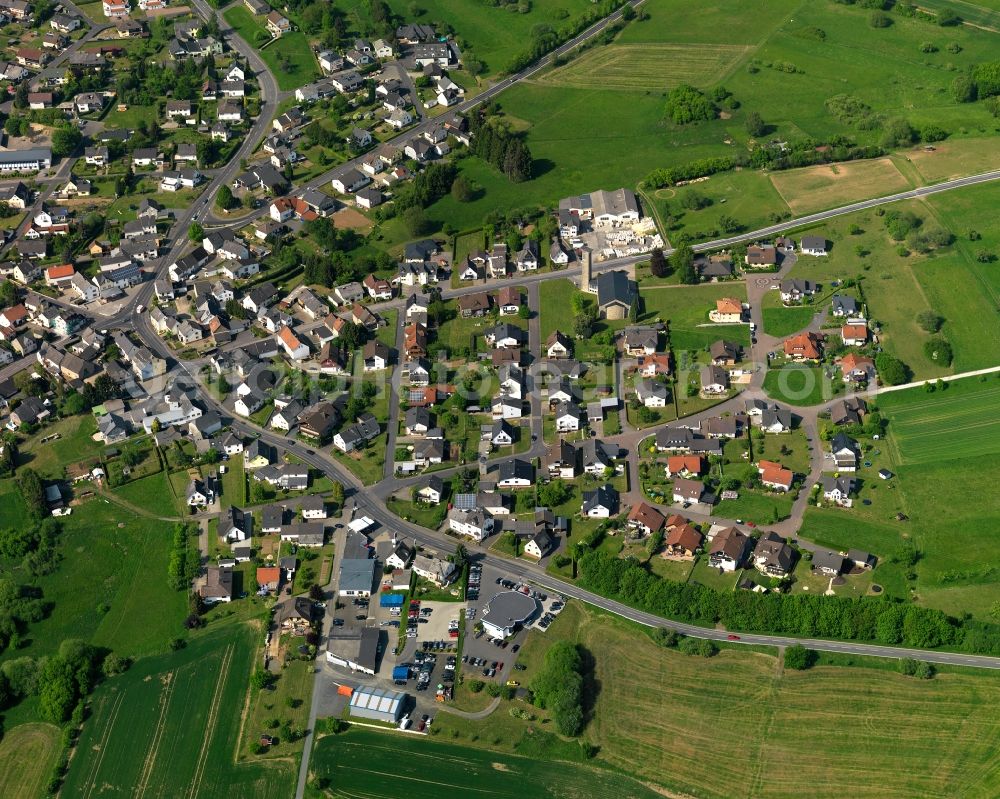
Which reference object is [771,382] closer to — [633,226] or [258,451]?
[633,226]

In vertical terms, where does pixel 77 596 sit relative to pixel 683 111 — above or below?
below

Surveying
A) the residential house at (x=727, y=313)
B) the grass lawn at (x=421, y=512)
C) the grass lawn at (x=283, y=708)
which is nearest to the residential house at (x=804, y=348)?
the residential house at (x=727, y=313)

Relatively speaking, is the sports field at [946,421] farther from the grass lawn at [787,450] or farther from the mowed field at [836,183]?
the mowed field at [836,183]

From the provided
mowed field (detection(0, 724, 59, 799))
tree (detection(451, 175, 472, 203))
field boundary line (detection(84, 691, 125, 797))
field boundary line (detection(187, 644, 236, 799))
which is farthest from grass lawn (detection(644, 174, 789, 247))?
mowed field (detection(0, 724, 59, 799))

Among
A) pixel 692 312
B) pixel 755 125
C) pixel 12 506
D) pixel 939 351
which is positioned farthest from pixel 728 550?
pixel 755 125

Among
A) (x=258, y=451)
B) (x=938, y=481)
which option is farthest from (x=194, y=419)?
(x=938, y=481)

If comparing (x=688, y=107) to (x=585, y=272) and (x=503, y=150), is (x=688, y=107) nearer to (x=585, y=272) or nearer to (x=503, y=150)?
(x=503, y=150)

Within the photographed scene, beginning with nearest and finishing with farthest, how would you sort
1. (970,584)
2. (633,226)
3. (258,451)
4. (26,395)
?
1. (970,584)
2. (258,451)
3. (26,395)
4. (633,226)
